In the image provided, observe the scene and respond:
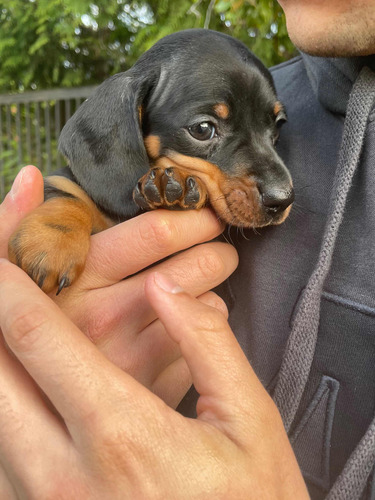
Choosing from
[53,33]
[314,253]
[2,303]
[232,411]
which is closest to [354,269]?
[314,253]

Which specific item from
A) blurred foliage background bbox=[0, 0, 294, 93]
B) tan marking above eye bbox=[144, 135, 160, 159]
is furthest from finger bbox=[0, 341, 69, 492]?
blurred foliage background bbox=[0, 0, 294, 93]

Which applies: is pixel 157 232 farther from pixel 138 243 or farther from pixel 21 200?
pixel 21 200

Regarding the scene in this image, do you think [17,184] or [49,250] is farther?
[17,184]

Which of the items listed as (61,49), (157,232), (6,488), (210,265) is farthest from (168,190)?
(61,49)

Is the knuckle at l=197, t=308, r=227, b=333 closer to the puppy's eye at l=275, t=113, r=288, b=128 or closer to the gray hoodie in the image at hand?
the gray hoodie

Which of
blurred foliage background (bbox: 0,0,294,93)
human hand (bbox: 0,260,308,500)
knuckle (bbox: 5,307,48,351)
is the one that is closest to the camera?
human hand (bbox: 0,260,308,500)

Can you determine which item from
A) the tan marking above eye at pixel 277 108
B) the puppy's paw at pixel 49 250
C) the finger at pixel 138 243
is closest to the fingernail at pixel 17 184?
the puppy's paw at pixel 49 250

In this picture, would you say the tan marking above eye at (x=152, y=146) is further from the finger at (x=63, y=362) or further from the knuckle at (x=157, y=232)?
the finger at (x=63, y=362)

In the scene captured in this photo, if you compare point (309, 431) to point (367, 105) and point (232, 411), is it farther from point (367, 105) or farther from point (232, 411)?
point (367, 105)
